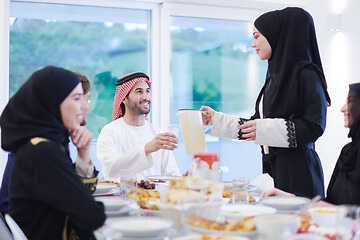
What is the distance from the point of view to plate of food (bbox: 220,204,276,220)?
159 centimetres

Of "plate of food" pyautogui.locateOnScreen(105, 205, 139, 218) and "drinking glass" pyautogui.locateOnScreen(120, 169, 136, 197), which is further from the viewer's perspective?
"drinking glass" pyautogui.locateOnScreen(120, 169, 136, 197)

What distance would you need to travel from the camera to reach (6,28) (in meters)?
4.36

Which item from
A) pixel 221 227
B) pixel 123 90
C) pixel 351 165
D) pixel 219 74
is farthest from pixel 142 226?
pixel 219 74

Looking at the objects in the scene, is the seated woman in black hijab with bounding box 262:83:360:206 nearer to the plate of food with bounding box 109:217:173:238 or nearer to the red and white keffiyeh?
the plate of food with bounding box 109:217:173:238

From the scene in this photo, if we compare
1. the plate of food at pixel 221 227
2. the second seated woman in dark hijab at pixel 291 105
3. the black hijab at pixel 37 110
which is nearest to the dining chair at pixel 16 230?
the black hijab at pixel 37 110

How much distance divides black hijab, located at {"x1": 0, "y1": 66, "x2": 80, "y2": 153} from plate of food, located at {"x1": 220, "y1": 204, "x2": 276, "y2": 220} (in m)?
0.71

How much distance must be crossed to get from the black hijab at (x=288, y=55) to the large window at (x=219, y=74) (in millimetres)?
2282

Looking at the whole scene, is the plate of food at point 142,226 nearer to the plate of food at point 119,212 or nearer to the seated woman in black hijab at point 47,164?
the seated woman in black hijab at point 47,164

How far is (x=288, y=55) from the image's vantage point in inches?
106

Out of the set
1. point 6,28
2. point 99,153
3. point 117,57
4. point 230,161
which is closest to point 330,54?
point 230,161

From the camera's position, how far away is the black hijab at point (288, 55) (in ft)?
8.71

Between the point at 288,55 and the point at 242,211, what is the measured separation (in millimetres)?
1319

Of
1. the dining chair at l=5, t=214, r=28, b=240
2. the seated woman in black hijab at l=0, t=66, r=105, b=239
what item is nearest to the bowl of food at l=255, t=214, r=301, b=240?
the seated woman in black hijab at l=0, t=66, r=105, b=239

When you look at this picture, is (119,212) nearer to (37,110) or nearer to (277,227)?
(37,110)
